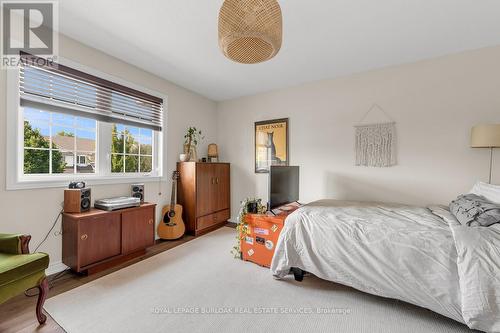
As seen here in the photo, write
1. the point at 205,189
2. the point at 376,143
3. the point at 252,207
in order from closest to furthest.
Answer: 1. the point at 252,207
2. the point at 376,143
3. the point at 205,189

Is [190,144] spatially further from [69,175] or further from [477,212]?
[477,212]

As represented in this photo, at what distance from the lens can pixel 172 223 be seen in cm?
325

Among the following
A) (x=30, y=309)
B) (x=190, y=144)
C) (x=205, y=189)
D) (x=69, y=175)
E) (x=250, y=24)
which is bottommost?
(x=30, y=309)

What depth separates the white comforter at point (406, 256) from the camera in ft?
4.42

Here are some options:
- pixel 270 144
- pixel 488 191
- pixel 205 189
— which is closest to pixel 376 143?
pixel 488 191

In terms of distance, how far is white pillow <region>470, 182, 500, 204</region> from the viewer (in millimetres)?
1990

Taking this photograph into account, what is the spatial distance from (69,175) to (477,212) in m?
3.84

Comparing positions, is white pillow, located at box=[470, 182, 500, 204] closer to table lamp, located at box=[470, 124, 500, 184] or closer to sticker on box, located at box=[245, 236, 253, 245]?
table lamp, located at box=[470, 124, 500, 184]

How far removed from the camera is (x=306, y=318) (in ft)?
5.27

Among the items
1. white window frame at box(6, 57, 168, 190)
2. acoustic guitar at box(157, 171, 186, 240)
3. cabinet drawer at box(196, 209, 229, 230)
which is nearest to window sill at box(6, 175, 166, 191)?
white window frame at box(6, 57, 168, 190)

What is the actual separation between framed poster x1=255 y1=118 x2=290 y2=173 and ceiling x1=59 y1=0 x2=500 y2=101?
3.00 ft

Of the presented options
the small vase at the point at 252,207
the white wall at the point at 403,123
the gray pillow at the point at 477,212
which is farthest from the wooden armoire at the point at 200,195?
the gray pillow at the point at 477,212

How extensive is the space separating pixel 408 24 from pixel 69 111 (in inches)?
138

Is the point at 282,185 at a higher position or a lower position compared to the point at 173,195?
higher
